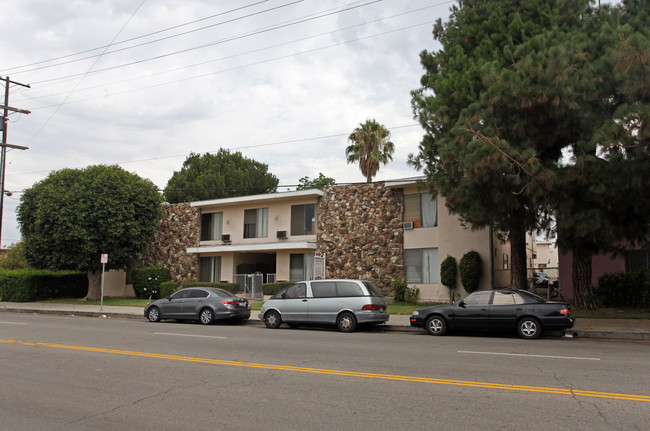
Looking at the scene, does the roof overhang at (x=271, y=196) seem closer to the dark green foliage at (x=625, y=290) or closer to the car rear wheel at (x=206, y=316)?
the car rear wheel at (x=206, y=316)

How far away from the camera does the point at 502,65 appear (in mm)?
16141

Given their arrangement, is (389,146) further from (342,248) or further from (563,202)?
(563,202)

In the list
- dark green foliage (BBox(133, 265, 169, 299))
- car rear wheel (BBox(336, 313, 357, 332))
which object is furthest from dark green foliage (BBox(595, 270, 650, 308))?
dark green foliage (BBox(133, 265, 169, 299))

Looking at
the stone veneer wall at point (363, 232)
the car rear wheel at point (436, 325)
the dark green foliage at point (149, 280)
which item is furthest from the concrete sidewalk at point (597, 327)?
the dark green foliage at point (149, 280)

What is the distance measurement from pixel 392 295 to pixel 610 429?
19660mm

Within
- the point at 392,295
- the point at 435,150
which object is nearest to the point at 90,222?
the point at 392,295

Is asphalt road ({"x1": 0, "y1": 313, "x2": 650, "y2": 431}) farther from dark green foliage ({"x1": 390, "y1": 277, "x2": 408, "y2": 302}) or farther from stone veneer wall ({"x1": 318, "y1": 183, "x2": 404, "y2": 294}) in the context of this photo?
stone veneer wall ({"x1": 318, "y1": 183, "x2": 404, "y2": 294})

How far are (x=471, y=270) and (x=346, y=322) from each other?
9108 mm

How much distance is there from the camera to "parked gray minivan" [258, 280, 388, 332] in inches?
603

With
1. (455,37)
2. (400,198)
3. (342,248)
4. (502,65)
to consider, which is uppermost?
(455,37)

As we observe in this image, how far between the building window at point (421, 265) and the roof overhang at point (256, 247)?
17.7ft

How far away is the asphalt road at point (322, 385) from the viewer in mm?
5664

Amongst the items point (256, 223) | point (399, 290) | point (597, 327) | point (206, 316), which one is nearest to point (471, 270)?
point (399, 290)

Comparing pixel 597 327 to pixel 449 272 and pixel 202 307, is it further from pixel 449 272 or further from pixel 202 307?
pixel 202 307
